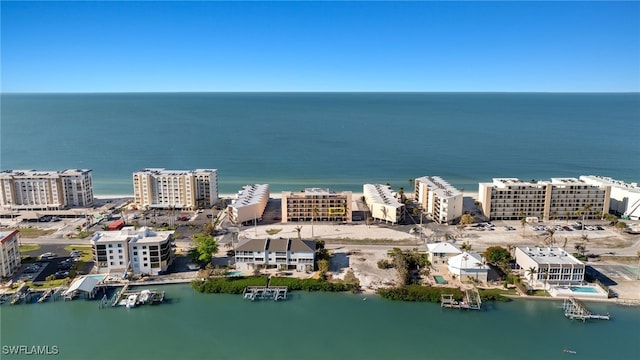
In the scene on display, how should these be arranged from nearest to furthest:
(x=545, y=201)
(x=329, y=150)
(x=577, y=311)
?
(x=577, y=311), (x=545, y=201), (x=329, y=150)

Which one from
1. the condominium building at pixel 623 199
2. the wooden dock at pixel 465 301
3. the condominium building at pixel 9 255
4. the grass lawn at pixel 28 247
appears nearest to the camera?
the wooden dock at pixel 465 301

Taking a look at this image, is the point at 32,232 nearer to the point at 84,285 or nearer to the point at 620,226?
the point at 84,285

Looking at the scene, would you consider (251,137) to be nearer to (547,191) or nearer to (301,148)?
(301,148)

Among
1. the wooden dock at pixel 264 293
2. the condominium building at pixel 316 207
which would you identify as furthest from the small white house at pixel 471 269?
the condominium building at pixel 316 207

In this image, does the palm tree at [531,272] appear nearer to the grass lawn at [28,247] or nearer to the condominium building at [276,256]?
the condominium building at [276,256]

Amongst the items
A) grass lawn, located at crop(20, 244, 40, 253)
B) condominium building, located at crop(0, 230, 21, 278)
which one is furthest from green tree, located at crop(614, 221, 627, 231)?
grass lawn, located at crop(20, 244, 40, 253)

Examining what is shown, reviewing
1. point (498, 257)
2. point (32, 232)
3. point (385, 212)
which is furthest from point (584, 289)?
point (32, 232)

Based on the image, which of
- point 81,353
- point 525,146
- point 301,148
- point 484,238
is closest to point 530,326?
point 484,238
